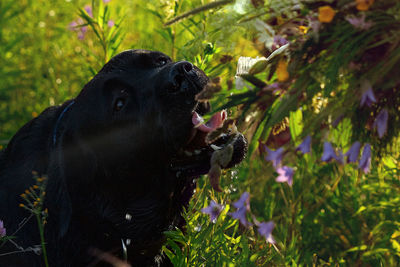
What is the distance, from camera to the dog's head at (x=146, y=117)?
246cm

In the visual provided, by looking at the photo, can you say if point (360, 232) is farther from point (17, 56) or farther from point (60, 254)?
point (17, 56)

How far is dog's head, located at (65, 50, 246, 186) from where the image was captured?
8.08 feet

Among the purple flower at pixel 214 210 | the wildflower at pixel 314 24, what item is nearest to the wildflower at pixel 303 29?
the wildflower at pixel 314 24

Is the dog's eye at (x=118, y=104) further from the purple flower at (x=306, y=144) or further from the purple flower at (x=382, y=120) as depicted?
the purple flower at (x=382, y=120)

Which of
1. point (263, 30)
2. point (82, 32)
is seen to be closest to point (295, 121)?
point (263, 30)

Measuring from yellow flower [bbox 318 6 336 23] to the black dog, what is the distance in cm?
96

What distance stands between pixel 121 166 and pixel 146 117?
11.5 inches

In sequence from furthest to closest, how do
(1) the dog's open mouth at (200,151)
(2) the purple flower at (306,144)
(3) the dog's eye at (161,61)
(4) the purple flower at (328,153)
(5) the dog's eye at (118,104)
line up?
(3) the dog's eye at (161,61) < (5) the dog's eye at (118,104) < (1) the dog's open mouth at (200,151) < (4) the purple flower at (328,153) < (2) the purple flower at (306,144)

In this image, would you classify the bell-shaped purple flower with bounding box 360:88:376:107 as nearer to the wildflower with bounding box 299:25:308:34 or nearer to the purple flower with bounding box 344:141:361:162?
the purple flower with bounding box 344:141:361:162

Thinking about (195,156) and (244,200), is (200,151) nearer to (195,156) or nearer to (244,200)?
(195,156)

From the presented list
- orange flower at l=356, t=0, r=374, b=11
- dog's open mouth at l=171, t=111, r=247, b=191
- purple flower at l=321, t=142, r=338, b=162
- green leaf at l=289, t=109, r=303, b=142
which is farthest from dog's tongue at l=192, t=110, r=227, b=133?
orange flower at l=356, t=0, r=374, b=11

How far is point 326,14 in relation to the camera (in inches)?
63.1

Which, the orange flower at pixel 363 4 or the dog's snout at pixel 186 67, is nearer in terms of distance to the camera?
the orange flower at pixel 363 4

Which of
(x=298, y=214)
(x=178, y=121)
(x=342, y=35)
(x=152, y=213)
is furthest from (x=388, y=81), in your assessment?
(x=298, y=214)
